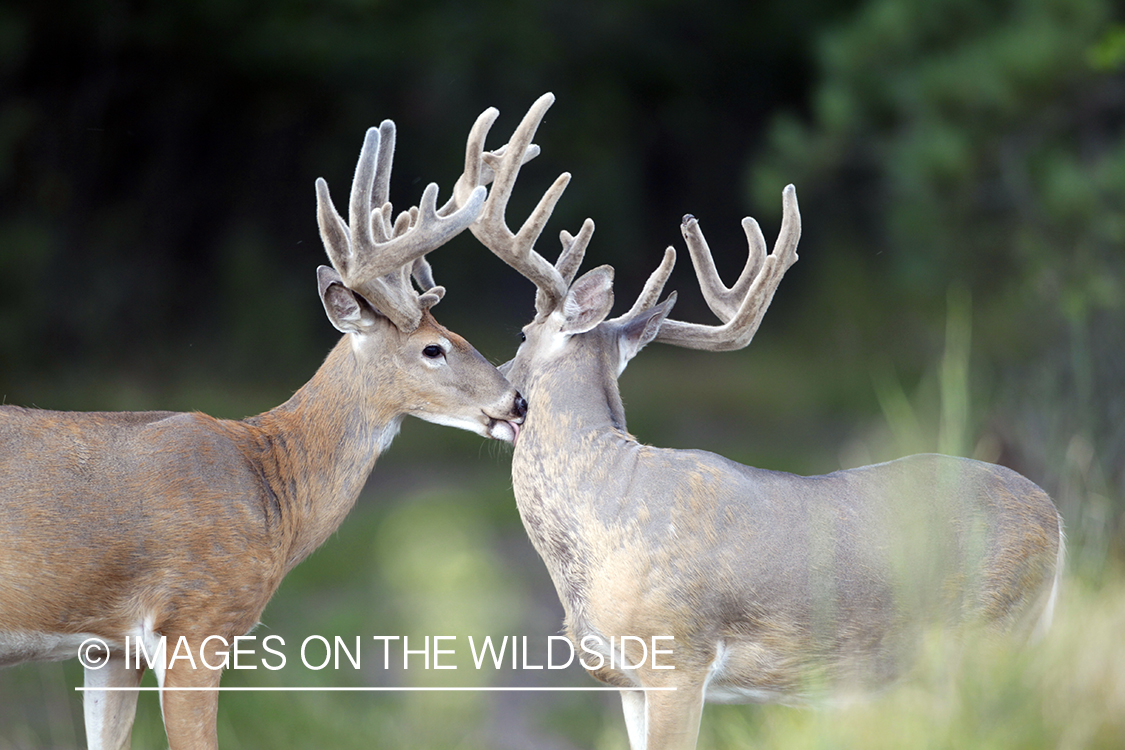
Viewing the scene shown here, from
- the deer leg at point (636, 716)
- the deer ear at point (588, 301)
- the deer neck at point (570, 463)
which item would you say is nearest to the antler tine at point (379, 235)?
the deer ear at point (588, 301)

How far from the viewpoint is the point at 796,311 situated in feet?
50.4

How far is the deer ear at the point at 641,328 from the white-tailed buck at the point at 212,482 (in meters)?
0.35

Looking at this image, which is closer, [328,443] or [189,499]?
[189,499]

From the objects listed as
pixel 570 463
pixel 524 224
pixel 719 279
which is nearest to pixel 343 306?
pixel 524 224

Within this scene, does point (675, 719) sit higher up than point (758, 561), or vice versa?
point (758, 561)

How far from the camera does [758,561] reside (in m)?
3.15

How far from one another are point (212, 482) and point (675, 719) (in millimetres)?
1376

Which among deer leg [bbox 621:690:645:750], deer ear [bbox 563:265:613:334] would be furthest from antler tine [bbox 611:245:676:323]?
deer leg [bbox 621:690:645:750]

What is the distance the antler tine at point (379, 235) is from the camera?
3545mm

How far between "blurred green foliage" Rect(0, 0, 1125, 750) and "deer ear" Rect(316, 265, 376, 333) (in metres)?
0.65

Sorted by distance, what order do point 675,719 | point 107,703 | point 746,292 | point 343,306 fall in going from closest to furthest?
point 675,719
point 107,703
point 343,306
point 746,292

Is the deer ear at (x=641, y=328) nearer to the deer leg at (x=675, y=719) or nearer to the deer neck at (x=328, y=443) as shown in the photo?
the deer neck at (x=328, y=443)
